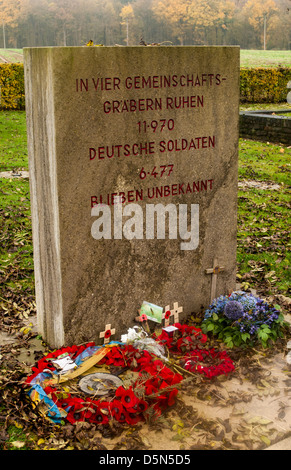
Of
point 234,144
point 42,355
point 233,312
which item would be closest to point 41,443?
point 42,355

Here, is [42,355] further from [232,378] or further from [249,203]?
[249,203]

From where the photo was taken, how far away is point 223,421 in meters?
3.58

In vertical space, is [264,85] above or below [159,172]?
above

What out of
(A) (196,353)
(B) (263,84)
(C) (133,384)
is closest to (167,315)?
(A) (196,353)

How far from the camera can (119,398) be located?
364 cm

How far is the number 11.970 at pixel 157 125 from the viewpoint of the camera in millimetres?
4320

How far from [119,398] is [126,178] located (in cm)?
160

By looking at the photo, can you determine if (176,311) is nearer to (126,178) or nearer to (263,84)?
(126,178)

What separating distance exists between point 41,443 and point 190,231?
7.05 ft

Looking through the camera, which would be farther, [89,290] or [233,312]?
[233,312]

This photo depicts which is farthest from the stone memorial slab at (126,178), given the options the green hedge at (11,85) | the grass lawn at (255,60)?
the grass lawn at (255,60)

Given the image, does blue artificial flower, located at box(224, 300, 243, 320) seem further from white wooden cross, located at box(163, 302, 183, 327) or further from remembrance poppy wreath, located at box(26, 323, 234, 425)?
white wooden cross, located at box(163, 302, 183, 327)

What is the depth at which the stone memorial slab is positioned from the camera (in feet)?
13.0

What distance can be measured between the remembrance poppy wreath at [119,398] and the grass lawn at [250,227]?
195 centimetres
